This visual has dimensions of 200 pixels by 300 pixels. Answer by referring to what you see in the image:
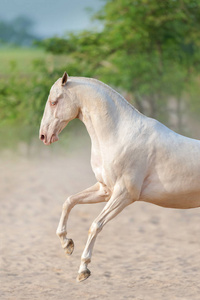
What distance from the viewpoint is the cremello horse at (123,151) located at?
369 centimetres

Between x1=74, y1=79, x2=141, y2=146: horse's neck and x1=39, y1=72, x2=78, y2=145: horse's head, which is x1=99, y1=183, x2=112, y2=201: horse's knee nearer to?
x1=74, y1=79, x2=141, y2=146: horse's neck

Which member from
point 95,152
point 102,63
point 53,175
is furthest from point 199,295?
point 102,63

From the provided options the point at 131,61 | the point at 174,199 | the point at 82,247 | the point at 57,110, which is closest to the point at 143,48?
the point at 131,61

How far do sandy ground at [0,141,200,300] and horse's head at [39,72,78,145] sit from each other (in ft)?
6.45

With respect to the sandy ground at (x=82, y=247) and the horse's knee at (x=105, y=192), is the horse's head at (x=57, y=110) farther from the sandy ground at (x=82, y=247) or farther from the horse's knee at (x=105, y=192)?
the sandy ground at (x=82, y=247)

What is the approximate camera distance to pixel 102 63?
12.2 m

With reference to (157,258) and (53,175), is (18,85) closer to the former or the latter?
(53,175)

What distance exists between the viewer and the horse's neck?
377 centimetres

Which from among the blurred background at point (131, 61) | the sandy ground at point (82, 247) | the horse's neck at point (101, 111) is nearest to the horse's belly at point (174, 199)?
the horse's neck at point (101, 111)

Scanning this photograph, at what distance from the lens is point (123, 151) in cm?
371

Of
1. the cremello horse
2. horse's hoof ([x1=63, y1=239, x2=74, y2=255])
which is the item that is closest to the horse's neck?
the cremello horse

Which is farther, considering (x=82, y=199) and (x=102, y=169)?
(x=82, y=199)

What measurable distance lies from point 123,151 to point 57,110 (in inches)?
24.4

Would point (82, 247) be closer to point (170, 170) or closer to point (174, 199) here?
point (174, 199)
